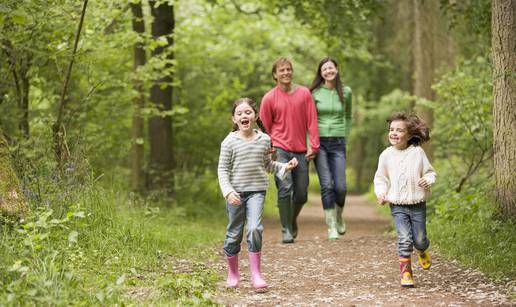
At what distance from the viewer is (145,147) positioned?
50.8ft

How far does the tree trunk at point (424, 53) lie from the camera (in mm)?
14898

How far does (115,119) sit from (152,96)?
0.83 m

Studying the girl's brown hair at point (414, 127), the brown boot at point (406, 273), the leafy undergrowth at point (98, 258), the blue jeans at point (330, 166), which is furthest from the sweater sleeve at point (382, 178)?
the blue jeans at point (330, 166)

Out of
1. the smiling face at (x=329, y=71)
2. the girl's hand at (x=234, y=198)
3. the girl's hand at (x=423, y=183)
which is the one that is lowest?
the girl's hand at (x=234, y=198)

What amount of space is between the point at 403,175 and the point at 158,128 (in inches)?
294

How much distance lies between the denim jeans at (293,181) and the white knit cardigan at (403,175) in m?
2.43

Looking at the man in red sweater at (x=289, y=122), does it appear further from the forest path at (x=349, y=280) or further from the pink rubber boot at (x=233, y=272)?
the pink rubber boot at (x=233, y=272)

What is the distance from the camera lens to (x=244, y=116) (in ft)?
20.4

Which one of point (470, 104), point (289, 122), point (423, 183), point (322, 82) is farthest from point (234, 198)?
point (470, 104)

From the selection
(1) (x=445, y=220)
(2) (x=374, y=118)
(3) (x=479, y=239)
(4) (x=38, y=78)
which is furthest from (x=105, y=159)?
(2) (x=374, y=118)

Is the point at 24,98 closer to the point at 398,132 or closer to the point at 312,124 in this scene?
the point at 312,124

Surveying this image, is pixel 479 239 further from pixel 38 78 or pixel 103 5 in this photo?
pixel 38 78

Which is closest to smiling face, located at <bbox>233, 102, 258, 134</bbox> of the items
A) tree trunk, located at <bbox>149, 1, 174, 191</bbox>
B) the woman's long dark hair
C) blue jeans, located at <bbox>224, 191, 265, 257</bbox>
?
blue jeans, located at <bbox>224, 191, 265, 257</bbox>

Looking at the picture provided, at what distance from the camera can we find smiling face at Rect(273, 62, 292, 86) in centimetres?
862
